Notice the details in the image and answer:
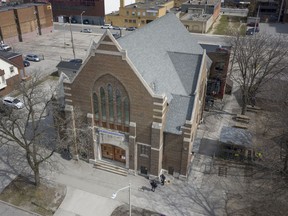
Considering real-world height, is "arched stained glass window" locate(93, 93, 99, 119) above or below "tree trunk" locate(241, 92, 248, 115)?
above

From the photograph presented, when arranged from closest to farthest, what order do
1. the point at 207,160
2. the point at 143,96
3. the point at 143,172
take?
1. the point at 143,96
2. the point at 143,172
3. the point at 207,160

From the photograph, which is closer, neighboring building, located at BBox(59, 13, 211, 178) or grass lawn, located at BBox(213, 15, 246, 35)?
neighboring building, located at BBox(59, 13, 211, 178)

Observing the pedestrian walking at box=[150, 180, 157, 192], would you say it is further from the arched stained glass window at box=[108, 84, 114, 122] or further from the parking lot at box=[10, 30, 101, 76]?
the parking lot at box=[10, 30, 101, 76]

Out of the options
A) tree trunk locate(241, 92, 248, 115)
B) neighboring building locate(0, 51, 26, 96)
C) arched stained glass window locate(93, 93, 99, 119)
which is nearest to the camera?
arched stained glass window locate(93, 93, 99, 119)

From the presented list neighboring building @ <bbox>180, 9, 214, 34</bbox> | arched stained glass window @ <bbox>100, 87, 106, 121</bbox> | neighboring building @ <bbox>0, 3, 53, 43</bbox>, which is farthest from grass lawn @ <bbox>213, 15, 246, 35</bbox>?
arched stained glass window @ <bbox>100, 87, 106, 121</bbox>

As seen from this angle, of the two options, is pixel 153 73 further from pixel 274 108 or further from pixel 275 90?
pixel 275 90

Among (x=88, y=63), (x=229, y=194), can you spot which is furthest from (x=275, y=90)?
(x=88, y=63)

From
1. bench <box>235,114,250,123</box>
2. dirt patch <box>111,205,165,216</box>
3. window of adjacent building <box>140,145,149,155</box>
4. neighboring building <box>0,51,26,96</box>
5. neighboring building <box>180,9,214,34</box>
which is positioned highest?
neighboring building <box>180,9,214,34</box>

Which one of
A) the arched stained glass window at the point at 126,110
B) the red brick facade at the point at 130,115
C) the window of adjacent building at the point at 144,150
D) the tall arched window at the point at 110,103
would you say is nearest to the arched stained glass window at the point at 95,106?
the red brick facade at the point at 130,115
